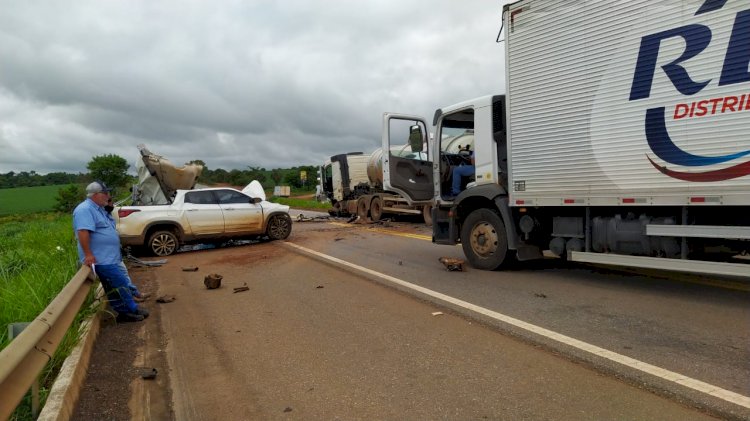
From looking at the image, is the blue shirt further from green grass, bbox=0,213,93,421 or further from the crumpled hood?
the crumpled hood

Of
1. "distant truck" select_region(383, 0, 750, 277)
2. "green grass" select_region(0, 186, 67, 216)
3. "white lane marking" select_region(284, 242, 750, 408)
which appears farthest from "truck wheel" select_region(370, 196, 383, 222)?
"green grass" select_region(0, 186, 67, 216)

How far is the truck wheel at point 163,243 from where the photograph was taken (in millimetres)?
11539

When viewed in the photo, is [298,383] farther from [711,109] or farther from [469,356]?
[711,109]

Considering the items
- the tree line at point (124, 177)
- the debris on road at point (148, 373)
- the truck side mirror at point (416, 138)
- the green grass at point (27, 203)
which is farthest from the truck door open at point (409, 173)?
the green grass at point (27, 203)

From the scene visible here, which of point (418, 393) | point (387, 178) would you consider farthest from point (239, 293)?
point (387, 178)

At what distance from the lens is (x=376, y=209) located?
68.3 feet

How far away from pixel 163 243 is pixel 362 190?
12.9m

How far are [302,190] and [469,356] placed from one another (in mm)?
77858

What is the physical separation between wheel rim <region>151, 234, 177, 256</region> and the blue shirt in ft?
20.1

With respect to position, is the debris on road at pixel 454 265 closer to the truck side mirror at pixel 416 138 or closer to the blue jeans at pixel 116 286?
the truck side mirror at pixel 416 138

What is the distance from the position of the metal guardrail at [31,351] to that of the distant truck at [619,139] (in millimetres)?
5787

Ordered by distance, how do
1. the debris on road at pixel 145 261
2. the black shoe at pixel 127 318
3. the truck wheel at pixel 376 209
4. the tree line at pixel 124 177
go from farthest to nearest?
1. the tree line at pixel 124 177
2. the truck wheel at pixel 376 209
3. the debris on road at pixel 145 261
4. the black shoe at pixel 127 318

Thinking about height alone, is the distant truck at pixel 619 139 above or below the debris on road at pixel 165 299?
above

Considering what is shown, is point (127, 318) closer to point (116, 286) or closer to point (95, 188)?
point (116, 286)
